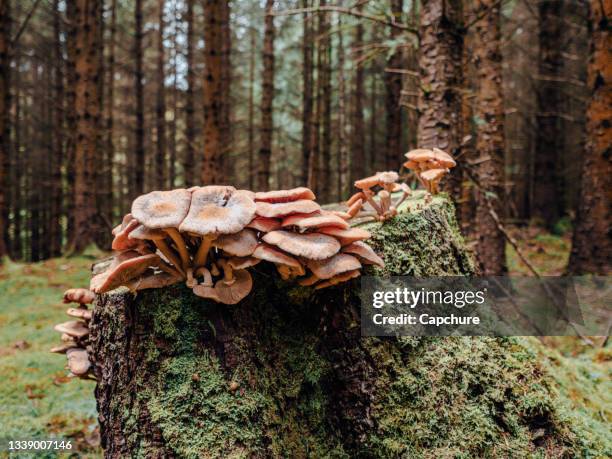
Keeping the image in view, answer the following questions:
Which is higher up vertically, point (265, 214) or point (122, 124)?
point (122, 124)

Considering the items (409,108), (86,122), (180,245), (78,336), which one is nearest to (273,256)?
(180,245)

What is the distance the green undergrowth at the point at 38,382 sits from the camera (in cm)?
349

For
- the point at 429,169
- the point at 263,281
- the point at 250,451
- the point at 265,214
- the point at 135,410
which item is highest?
the point at 429,169

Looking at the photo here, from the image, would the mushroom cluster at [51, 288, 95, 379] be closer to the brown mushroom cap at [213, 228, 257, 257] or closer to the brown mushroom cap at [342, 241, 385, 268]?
the brown mushroom cap at [213, 228, 257, 257]

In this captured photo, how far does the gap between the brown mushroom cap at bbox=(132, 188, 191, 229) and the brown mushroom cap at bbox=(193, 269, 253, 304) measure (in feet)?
1.13

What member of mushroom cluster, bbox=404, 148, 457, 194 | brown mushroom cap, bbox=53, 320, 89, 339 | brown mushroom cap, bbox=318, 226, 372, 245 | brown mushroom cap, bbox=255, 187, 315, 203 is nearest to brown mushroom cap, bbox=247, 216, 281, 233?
brown mushroom cap, bbox=255, 187, 315, 203

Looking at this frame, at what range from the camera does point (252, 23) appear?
26234 millimetres

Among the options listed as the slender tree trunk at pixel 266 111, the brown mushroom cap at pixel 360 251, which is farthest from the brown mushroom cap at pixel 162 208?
the slender tree trunk at pixel 266 111

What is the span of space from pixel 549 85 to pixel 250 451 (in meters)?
15.0

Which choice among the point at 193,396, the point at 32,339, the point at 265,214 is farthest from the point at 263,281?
the point at 32,339

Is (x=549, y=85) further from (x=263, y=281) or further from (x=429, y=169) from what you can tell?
(x=263, y=281)

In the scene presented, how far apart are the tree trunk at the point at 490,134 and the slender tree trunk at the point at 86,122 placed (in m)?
8.82

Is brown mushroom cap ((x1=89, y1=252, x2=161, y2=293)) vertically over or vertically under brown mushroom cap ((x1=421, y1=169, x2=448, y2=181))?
under

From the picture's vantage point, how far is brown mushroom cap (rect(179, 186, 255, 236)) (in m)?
1.86
